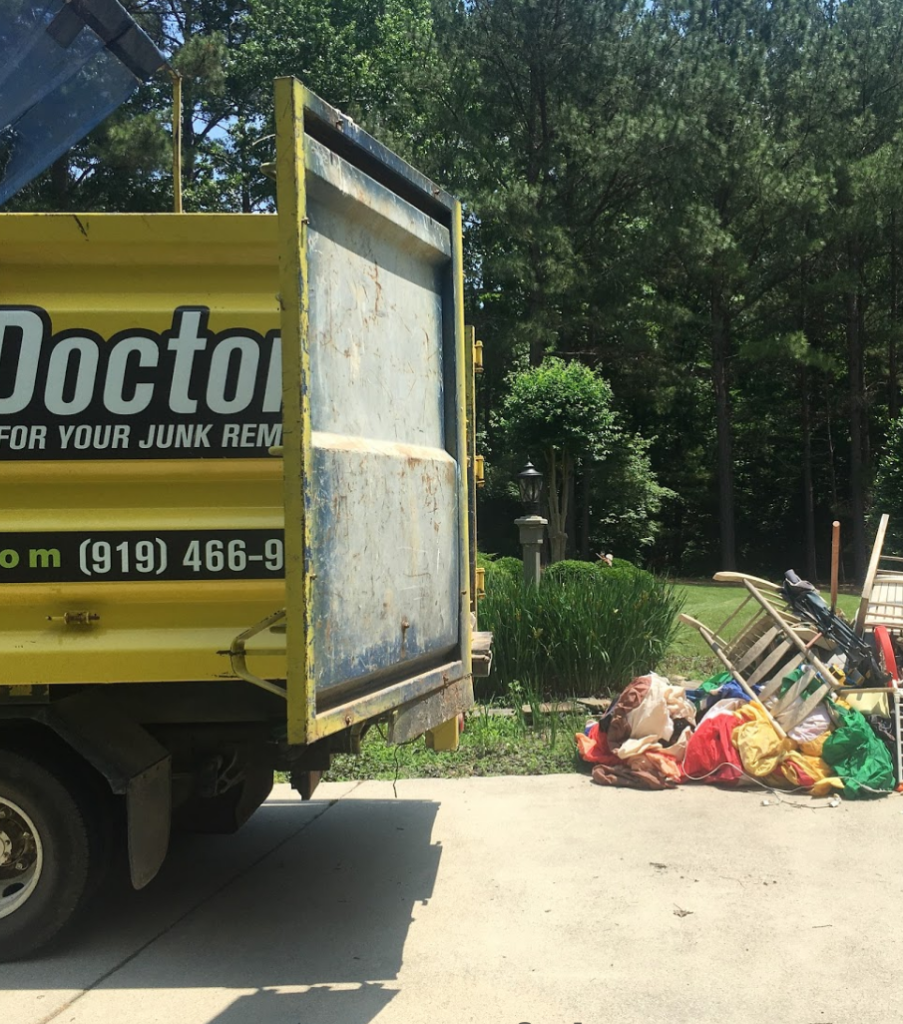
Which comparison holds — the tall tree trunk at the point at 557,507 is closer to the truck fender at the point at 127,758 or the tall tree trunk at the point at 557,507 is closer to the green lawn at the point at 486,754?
the green lawn at the point at 486,754

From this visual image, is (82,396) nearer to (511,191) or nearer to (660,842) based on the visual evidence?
(660,842)

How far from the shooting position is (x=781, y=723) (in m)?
6.41

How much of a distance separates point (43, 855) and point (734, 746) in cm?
397

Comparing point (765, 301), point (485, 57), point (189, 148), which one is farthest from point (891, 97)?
point (189, 148)

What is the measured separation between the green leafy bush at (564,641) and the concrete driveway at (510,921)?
2346 millimetres

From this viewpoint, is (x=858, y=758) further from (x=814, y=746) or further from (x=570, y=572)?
(x=570, y=572)

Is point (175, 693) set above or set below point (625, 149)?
below

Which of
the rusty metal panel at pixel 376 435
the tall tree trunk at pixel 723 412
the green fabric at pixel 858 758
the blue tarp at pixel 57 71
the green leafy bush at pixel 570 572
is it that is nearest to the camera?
the rusty metal panel at pixel 376 435

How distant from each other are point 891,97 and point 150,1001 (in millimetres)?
25960

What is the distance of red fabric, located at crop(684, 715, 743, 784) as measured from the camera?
6160 mm

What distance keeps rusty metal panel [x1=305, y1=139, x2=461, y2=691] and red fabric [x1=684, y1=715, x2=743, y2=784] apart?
2598mm

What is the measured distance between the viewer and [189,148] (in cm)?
2862

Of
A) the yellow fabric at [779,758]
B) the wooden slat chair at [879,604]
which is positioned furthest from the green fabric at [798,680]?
the wooden slat chair at [879,604]

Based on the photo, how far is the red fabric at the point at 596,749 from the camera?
6.52m
